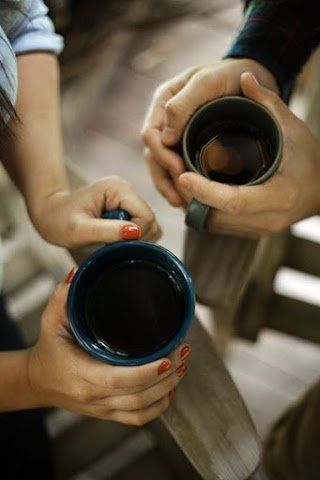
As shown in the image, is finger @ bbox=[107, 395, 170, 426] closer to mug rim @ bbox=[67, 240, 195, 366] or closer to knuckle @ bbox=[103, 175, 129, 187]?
mug rim @ bbox=[67, 240, 195, 366]

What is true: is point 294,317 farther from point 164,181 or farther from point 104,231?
point 104,231

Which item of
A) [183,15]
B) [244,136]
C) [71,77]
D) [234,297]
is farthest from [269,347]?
[183,15]

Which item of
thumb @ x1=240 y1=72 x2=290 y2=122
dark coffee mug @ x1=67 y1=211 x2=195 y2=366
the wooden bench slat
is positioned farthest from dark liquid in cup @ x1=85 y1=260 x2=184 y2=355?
the wooden bench slat

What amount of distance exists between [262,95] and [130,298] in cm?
40

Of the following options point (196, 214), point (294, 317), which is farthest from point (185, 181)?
point (294, 317)

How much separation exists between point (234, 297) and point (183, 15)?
236 centimetres

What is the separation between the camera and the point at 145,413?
30.9 inches

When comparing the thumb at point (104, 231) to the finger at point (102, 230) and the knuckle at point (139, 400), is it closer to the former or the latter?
the finger at point (102, 230)

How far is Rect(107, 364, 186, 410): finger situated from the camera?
77 cm

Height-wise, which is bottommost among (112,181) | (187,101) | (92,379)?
(92,379)

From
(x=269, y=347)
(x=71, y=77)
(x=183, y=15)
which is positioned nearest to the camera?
(x=269, y=347)

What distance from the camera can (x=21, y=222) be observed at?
1239 mm

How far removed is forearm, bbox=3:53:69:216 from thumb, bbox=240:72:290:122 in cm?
38

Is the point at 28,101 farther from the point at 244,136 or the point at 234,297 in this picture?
the point at 234,297
